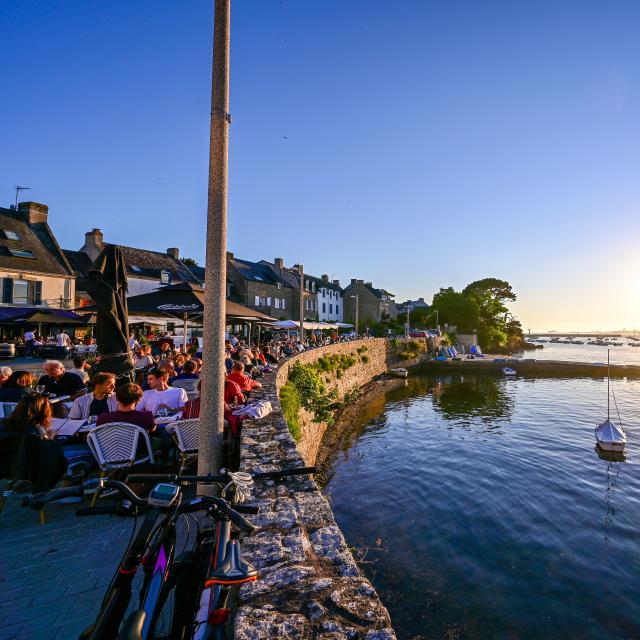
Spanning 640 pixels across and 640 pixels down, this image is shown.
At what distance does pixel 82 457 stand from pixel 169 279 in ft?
115

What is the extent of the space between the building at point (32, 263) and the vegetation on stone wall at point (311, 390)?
59.5 ft

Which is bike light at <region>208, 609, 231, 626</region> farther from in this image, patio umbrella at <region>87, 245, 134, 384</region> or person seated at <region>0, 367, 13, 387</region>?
person seated at <region>0, 367, 13, 387</region>

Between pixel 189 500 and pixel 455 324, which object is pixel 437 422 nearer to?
pixel 189 500

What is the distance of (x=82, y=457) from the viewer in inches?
209

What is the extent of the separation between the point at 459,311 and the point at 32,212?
63.9m

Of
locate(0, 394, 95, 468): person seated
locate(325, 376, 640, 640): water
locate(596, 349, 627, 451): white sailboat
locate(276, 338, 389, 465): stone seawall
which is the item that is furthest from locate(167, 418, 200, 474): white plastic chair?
locate(596, 349, 627, 451): white sailboat

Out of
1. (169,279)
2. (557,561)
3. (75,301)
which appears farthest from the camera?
(169,279)

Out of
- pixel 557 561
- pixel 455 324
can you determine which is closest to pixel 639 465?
pixel 557 561

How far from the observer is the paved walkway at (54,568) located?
124 inches

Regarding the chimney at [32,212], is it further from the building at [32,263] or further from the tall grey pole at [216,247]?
the tall grey pole at [216,247]

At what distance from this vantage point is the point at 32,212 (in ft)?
94.3

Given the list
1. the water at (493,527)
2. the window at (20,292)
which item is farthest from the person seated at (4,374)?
the window at (20,292)

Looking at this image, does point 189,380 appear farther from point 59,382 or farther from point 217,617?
point 217,617

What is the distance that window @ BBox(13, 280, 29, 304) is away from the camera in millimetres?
24203
